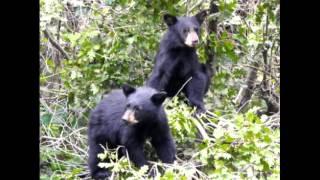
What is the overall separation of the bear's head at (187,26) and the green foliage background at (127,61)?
141 mm

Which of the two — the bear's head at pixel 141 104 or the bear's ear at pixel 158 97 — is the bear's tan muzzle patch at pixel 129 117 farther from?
the bear's ear at pixel 158 97

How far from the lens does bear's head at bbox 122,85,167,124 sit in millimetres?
4805

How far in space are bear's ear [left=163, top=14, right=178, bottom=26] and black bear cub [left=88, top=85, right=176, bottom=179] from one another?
1502mm

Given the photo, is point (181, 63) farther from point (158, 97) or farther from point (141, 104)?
point (141, 104)

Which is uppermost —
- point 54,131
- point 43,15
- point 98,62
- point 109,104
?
point 43,15

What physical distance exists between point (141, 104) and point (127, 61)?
130cm

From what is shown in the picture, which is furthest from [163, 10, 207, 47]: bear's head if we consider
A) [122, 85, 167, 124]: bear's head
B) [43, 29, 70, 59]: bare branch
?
[122, 85, 167, 124]: bear's head

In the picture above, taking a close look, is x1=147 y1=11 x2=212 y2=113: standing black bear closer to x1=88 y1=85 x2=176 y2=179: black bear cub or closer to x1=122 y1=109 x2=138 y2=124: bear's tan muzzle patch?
x1=88 y1=85 x2=176 y2=179: black bear cub

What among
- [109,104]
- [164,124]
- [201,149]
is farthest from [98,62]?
[201,149]

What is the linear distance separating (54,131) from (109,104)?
114 centimetres

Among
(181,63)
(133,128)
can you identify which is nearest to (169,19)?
(181,63)
